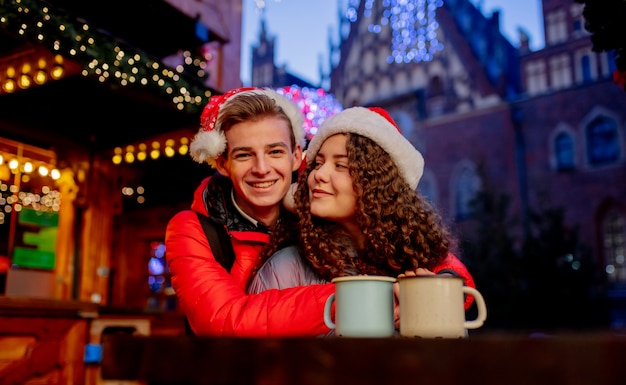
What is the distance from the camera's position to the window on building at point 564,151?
17109 millimetres

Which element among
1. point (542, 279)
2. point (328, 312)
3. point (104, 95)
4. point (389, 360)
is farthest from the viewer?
point (542, 279)

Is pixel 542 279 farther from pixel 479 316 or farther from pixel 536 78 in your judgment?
pixel 479 316

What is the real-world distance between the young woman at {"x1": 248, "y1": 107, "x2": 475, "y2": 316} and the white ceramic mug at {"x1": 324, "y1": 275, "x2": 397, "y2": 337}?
0.59m

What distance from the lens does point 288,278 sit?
1.71 m

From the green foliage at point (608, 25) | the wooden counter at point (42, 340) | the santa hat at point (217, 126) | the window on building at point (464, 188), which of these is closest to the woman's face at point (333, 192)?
the santa hat at point (217, 126)

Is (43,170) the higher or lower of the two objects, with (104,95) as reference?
lower

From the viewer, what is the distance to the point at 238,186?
2.10m

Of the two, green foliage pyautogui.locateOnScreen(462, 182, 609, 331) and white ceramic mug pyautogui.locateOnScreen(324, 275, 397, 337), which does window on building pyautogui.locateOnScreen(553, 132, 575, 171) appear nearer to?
green foliage pyautogui.locateOnScreen(462, 182, 609, 331)

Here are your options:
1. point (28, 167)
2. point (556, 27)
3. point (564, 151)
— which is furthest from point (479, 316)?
point (556, 27)

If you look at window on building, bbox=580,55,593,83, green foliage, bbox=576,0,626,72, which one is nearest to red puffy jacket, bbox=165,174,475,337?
green foliage, bbox=576,0,626,72

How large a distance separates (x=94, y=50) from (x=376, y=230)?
3.49m

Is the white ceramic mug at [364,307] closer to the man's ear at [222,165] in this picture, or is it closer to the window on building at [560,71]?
the man's ear at [222,165]

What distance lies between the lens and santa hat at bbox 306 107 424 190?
1.86 meters

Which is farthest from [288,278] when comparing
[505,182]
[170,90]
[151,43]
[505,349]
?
[505,182]
